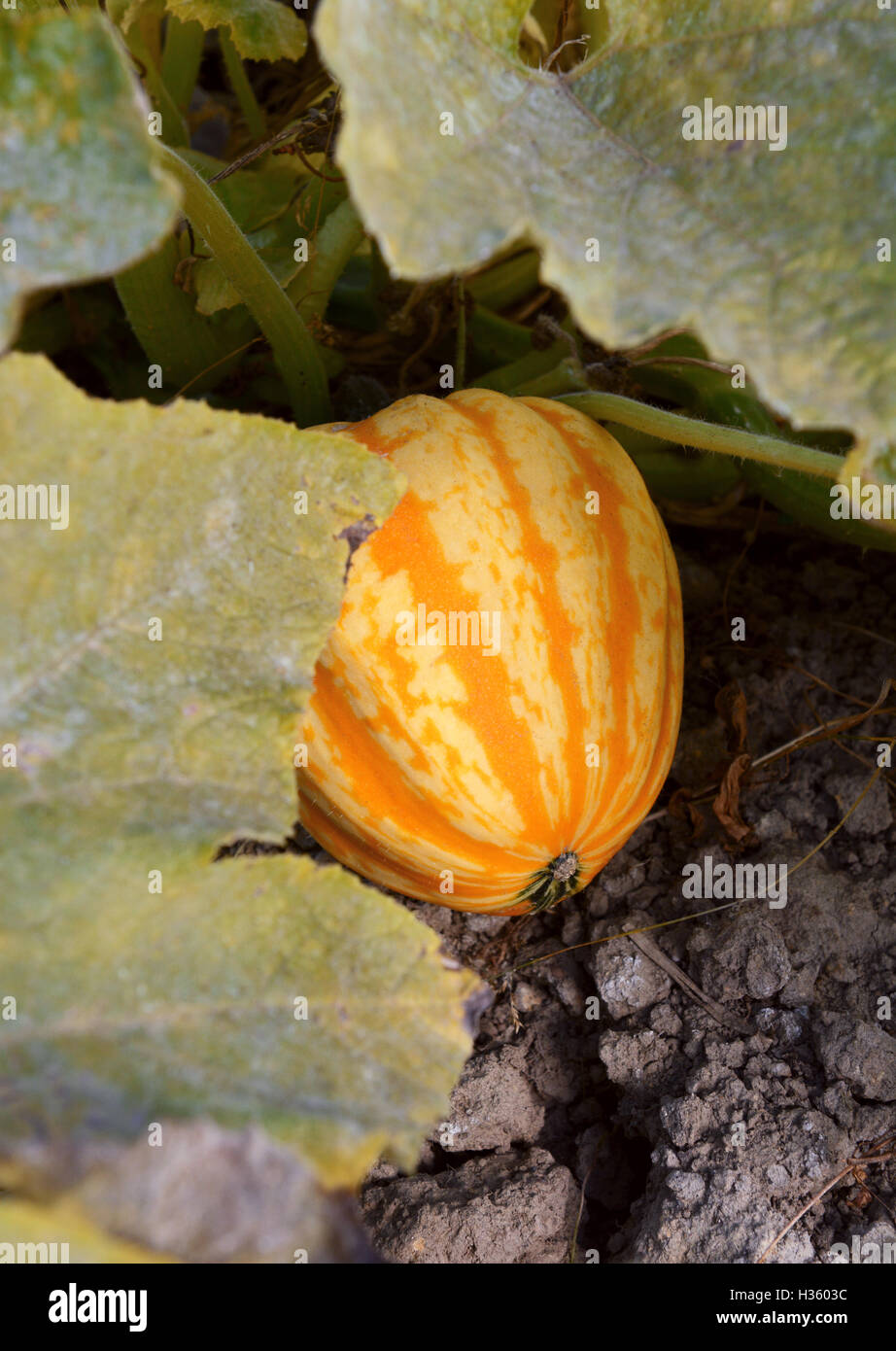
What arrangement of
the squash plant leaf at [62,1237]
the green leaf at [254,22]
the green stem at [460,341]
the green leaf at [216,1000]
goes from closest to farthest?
1. the squash plant leaf at [62,1237]
2. the green leaf at [216,1000]
3. the green leaf at [254,22]
4. the green stem at [460,341]

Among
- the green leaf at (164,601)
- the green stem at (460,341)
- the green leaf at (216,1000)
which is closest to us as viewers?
the green leaf at (216,1000)

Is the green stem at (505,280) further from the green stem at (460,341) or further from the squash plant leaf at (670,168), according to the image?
the squash plant leaf at (670,168)

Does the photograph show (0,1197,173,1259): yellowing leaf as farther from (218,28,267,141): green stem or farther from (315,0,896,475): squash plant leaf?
(218,28,267,141): green stem

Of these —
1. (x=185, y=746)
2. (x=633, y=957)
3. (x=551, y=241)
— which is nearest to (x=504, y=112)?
(x=551, y=241)

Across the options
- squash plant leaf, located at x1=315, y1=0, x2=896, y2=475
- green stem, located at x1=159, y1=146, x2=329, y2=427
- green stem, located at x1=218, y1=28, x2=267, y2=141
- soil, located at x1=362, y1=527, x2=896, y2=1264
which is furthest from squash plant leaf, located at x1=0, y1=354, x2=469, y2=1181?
green stem, located at x1=218, y1=28, x2=267, y2=141

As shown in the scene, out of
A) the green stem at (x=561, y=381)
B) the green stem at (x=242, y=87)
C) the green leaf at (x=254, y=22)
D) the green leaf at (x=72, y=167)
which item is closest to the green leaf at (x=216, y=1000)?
the green leaf at (x=72, y=167)

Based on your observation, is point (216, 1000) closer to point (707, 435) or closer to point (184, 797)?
point (184, 797)
